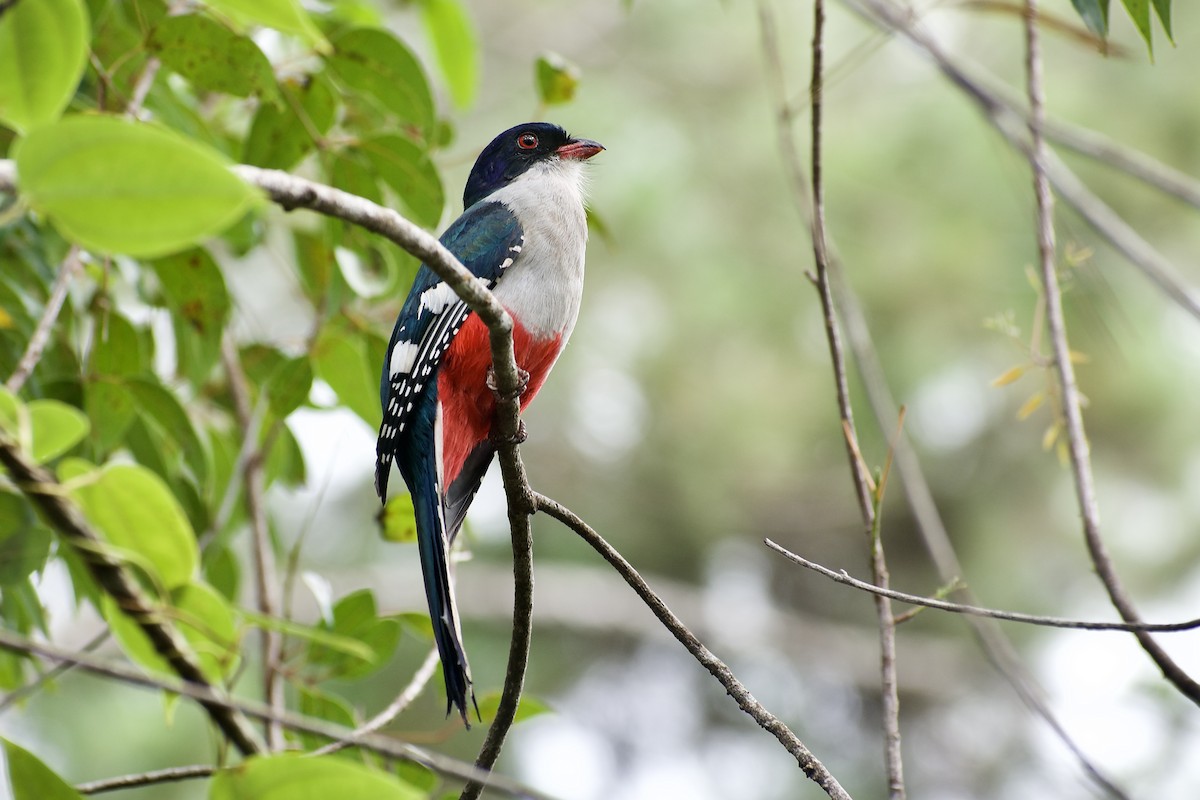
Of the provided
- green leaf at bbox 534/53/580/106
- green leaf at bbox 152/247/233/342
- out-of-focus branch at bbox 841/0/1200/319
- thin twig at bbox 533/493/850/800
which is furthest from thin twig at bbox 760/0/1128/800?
green leaf at bbox 152/247/233/342

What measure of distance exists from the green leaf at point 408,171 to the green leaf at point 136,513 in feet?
5.36

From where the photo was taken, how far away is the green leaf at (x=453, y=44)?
9.74ft

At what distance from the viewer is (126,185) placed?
0.88m

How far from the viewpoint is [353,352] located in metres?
2.65

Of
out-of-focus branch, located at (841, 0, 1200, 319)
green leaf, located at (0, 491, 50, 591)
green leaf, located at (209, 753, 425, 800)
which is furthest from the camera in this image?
out-of-focus branch, located at (841, 0, 1200, 319)

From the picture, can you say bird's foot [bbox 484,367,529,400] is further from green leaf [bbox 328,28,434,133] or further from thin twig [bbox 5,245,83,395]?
thin twig [bbox 5,245,83,395]

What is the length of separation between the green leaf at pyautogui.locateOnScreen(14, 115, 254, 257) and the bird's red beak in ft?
8.81

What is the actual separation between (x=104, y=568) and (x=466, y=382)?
189 cm

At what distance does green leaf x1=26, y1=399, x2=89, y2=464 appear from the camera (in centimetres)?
99

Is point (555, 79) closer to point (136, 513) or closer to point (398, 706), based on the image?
point (398, 706)

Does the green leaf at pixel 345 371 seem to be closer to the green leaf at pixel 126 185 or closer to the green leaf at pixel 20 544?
the green leaf at pixel 20 544

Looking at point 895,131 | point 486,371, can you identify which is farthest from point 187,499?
point 895,131

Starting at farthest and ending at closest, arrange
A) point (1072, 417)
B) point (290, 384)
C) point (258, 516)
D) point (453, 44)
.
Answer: point (453, 44), point (258, 516), point (290, 384), point (1072, 417)

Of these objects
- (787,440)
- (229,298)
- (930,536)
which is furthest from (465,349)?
(787,440)
